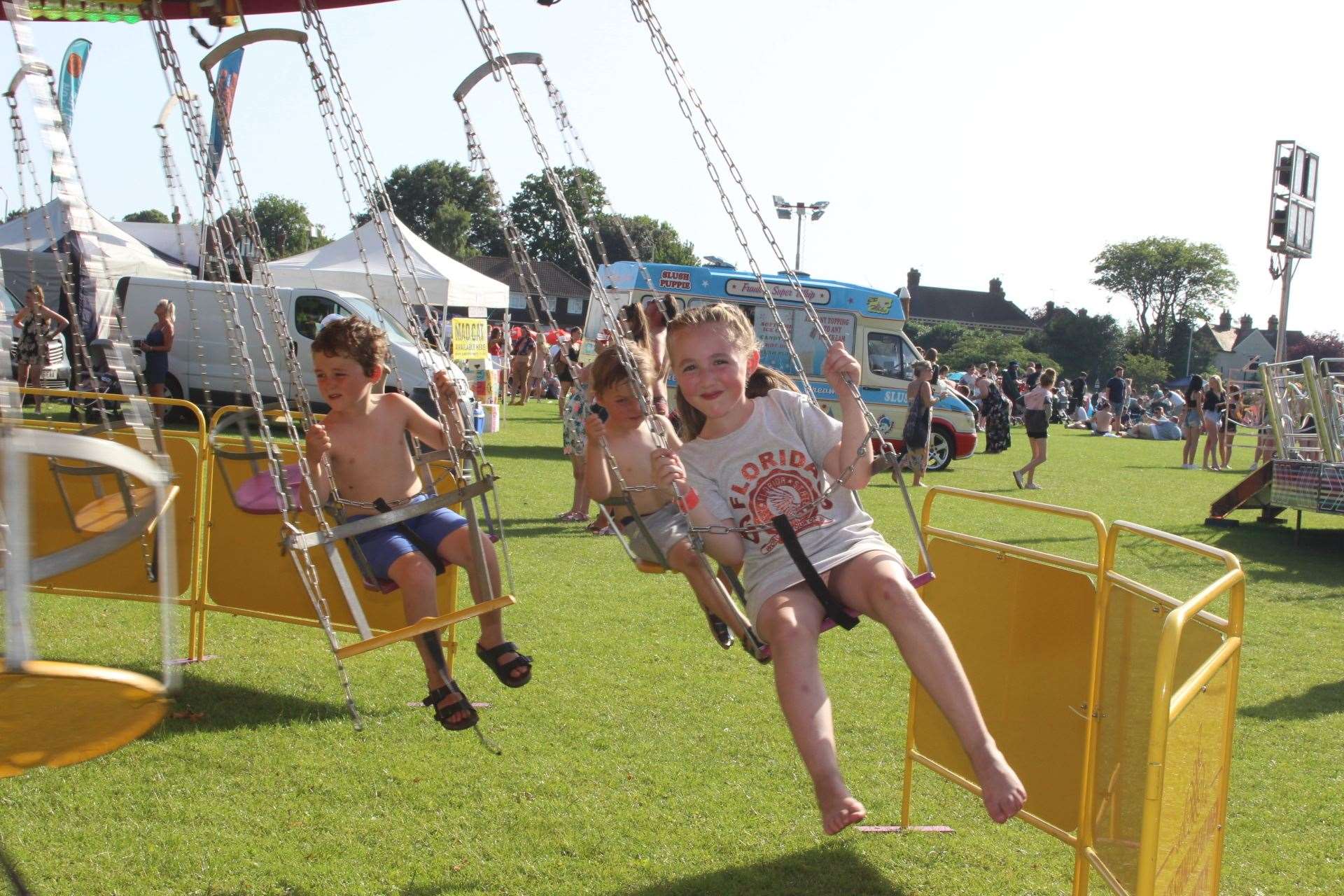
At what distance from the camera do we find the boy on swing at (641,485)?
4.14 metres

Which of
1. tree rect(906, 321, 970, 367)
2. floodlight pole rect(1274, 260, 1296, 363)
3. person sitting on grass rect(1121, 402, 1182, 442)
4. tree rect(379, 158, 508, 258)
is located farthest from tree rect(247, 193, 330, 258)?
floodlight pole rect(1274, 260, 1296, 363)

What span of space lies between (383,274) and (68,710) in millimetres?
21547

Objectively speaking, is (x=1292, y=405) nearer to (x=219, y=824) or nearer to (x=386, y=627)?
(x=386, y=627)

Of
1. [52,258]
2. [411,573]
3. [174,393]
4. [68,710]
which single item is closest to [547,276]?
[52,258]

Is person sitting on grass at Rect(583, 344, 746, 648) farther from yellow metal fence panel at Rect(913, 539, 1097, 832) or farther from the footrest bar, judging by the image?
yellow metal fence panel at Rect(913, 539, 1097, 832)

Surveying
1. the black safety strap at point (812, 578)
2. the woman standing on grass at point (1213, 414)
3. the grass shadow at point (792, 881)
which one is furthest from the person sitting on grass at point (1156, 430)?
the black safety strap at point (812, 578)

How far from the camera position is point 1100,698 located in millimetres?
3881

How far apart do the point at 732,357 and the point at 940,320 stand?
10568 cm

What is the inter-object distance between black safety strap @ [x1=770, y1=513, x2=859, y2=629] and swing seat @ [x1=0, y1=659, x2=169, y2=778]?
1.88 metres

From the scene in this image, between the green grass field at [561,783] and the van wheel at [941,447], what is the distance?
11.7 metres

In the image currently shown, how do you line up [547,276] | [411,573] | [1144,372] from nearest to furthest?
[411,573] < [1144,372] < [547,276]

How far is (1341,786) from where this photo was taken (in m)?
5.37

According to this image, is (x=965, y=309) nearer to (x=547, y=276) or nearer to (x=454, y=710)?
(x=547, y=276)

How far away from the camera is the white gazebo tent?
73.3ft
